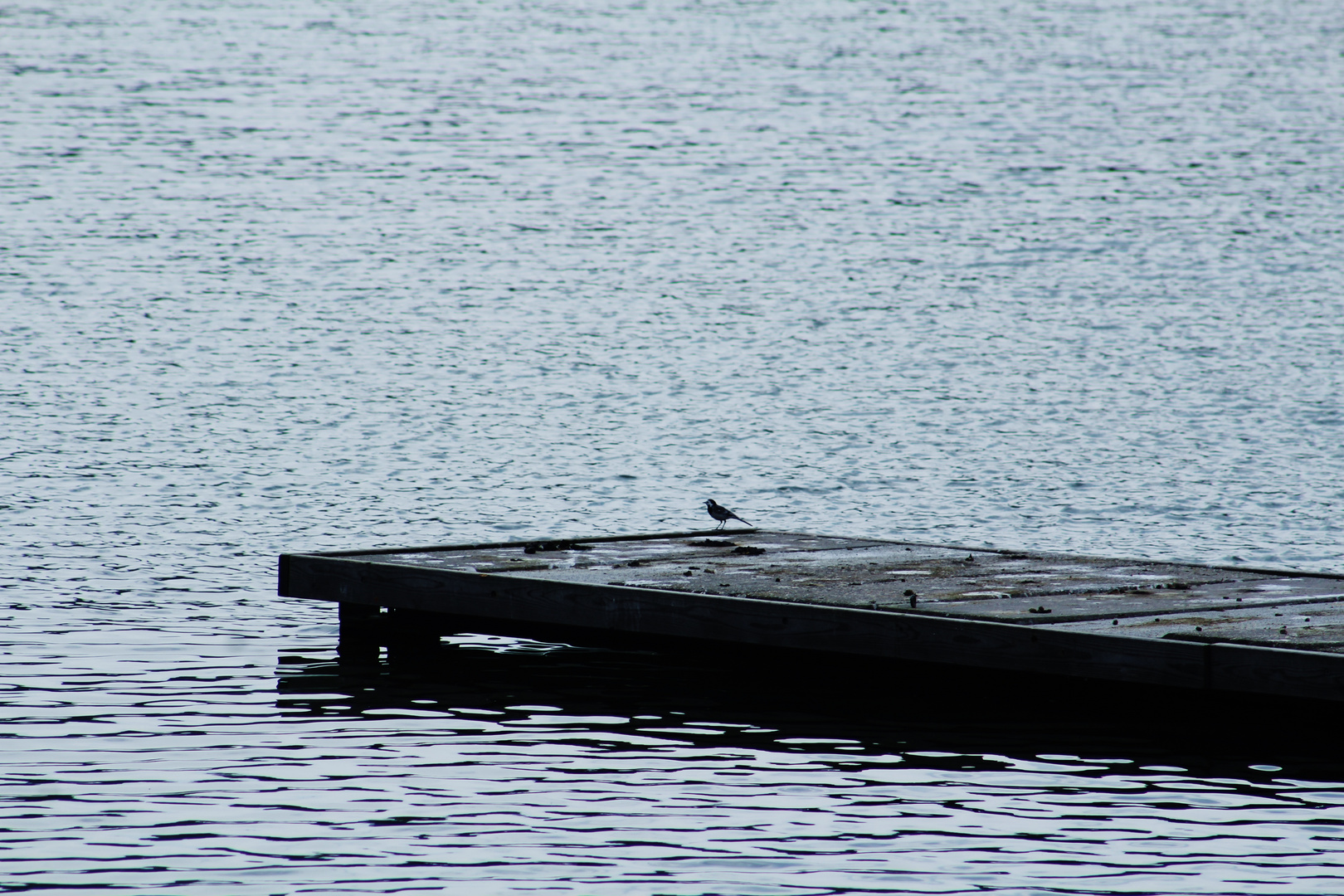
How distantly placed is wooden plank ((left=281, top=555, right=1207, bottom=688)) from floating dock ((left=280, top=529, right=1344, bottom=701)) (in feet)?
0.04

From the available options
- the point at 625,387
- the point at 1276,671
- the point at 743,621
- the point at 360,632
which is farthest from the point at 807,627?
the point at 625,387

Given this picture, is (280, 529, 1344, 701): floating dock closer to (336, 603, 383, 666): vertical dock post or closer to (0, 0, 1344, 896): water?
(336, 603, 383, 666): vertical dock post

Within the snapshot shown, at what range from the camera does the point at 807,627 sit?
46.9 ft

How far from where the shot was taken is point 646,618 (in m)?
15.0

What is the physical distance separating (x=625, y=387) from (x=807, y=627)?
83.2ft

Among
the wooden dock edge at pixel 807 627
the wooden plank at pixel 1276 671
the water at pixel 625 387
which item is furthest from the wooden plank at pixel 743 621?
the water at pixel 625 387

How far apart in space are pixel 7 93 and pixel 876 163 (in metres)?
29.0

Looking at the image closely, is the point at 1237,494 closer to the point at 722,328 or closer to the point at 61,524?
the point at 61,524

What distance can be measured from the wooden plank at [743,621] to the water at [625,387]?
0.52 m

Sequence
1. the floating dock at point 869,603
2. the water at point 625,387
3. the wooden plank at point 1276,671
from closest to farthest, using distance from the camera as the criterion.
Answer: the water at point 625,387, the wooden plank at point 1276,671, the floating dock at point 869,603

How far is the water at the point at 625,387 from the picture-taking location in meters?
11.8

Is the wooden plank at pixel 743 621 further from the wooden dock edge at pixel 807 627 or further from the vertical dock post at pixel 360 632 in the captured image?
the vertical dock post at pixel 360 632

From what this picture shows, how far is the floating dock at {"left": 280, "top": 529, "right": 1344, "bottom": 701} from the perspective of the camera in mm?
13023

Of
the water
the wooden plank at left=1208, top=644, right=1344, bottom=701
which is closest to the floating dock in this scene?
the wooden plank at left=1208, top=644, right=1344, bottom=701
